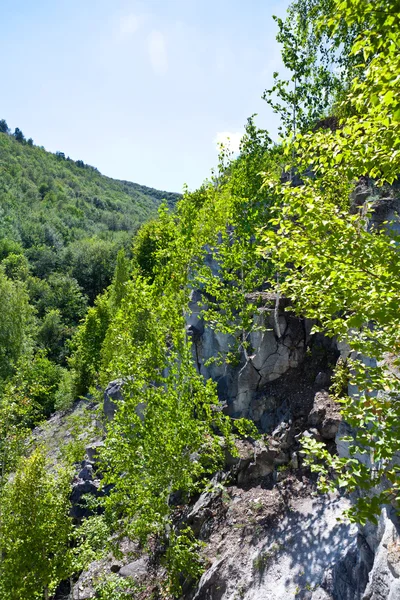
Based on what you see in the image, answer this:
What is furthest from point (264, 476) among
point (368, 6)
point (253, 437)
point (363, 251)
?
point (368, 6)

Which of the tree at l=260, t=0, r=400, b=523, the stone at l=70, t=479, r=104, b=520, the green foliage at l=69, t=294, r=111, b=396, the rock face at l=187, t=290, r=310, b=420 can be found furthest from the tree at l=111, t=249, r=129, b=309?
the tree at l=260, t=0, r=400, b=523

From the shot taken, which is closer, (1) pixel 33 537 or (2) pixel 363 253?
(2) pixel 363 253

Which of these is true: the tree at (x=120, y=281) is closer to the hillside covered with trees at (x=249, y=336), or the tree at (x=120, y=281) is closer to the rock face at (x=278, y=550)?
the hillside covered with trees at (x=249, y=336)

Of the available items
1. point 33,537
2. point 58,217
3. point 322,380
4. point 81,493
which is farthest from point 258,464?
point 58,217

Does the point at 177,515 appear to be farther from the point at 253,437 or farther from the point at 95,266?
the point at 95,266

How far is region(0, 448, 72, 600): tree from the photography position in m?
11.1

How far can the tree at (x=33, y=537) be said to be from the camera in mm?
11062

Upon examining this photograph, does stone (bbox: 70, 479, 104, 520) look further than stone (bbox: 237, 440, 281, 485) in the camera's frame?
Yes

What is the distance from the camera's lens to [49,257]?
248 feet

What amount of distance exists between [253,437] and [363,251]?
9009mm

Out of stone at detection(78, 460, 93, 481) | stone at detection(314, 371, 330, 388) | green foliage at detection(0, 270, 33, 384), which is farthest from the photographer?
green foliage at detection(0, 270, 33, 384)

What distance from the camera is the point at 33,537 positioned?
11.4m

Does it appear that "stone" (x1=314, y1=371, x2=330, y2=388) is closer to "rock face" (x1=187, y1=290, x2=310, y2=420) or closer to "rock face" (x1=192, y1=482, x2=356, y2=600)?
"rock face" (x1=187, y1=290, x2=310, y2=420)

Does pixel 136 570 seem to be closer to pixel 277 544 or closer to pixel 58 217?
pixel 277 544
